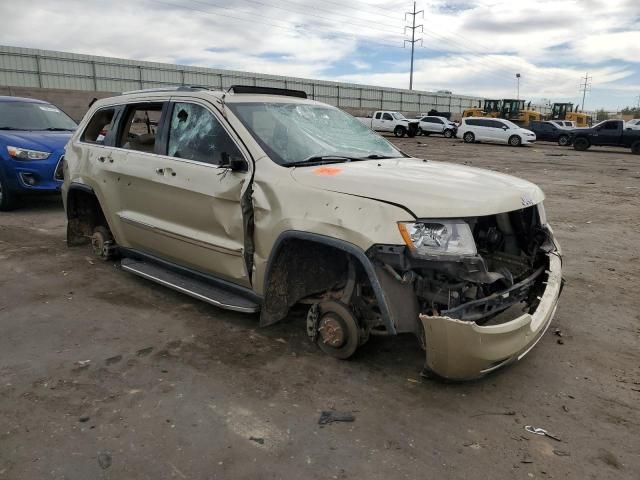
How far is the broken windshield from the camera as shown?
3.60 metres

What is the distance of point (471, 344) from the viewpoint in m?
2.64

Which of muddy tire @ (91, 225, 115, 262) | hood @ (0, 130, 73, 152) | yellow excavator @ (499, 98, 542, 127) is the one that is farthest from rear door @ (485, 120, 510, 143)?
muddy tire @ (91, 225, 115, 262)

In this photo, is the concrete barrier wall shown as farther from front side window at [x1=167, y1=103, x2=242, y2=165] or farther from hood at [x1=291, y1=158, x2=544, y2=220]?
hood at [x1=291, y1=158, x2=544, y2=220]

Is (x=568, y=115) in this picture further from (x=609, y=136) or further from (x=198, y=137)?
(x=198, y=137)

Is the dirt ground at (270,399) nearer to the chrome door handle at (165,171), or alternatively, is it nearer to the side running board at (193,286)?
the side running board at (193,286)

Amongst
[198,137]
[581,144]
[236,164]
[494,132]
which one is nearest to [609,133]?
[581,144]

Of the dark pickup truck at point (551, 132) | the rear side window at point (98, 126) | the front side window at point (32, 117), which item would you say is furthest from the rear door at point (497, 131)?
the rear side window at point (98, 126)

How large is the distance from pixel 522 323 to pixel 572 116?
141 feet

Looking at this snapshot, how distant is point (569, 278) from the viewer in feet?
16.9

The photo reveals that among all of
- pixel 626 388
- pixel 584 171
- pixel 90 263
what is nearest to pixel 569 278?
pixel 626 388

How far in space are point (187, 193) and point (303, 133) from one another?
0.98 metres

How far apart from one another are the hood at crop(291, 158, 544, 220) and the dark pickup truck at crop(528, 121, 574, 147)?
29.3 m

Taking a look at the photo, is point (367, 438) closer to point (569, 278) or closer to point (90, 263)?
point (569, 278)

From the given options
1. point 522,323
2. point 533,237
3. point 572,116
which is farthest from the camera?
point 572,116
